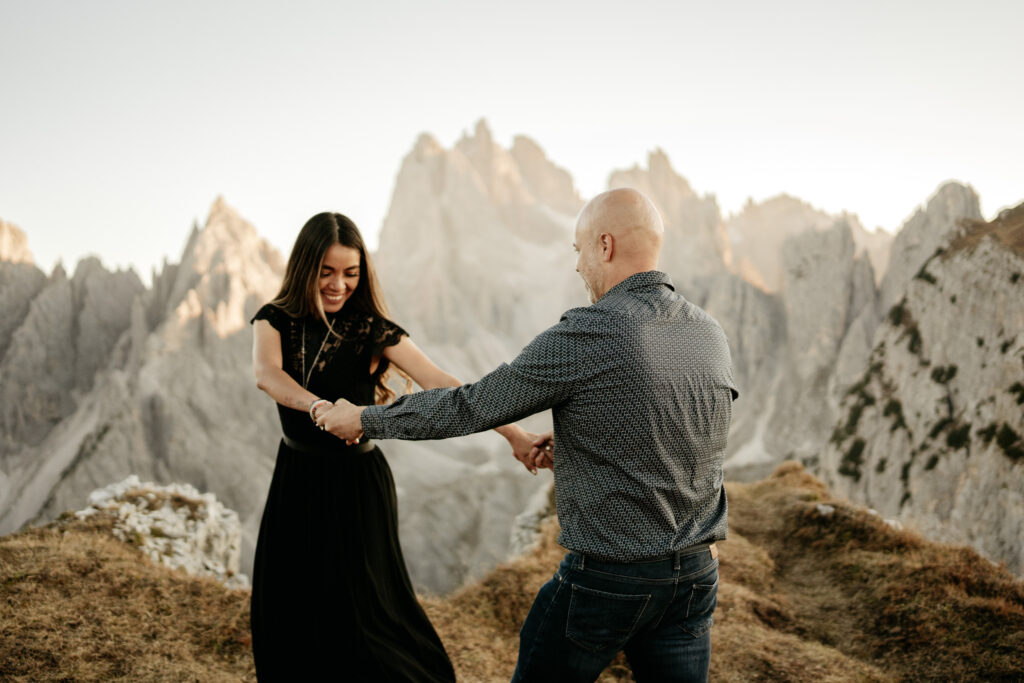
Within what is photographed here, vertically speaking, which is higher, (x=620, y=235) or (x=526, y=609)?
(x=620, y=235)

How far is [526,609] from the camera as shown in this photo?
23.3 feet

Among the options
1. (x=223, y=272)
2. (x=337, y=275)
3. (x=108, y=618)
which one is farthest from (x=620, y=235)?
(x=223, y=272)

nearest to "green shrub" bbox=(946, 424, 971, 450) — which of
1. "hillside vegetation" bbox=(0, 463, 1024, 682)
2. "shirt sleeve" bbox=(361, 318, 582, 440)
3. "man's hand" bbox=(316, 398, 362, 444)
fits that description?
"hillside vegetation" bbox=(0, 463, 1024, 682)

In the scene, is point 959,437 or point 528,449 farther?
point 959,437

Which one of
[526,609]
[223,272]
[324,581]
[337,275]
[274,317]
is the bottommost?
[526,609]

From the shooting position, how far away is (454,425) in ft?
7.78

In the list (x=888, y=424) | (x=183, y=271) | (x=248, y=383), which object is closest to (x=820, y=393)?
(x=888, y=424)

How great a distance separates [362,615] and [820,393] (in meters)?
59.9

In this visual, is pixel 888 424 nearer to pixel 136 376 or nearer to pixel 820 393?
pixel 820 393

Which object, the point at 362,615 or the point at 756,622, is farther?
the point at 756,622

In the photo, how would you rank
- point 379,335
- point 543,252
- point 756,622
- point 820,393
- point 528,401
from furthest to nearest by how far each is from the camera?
point 543,252
point 820,393
point 756,622
point 379,335
point 528,401

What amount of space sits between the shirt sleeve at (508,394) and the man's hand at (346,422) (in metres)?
0.33

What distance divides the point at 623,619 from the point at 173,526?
9996 mm

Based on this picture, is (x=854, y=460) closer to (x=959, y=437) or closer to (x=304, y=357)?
(x=959, y=437)
